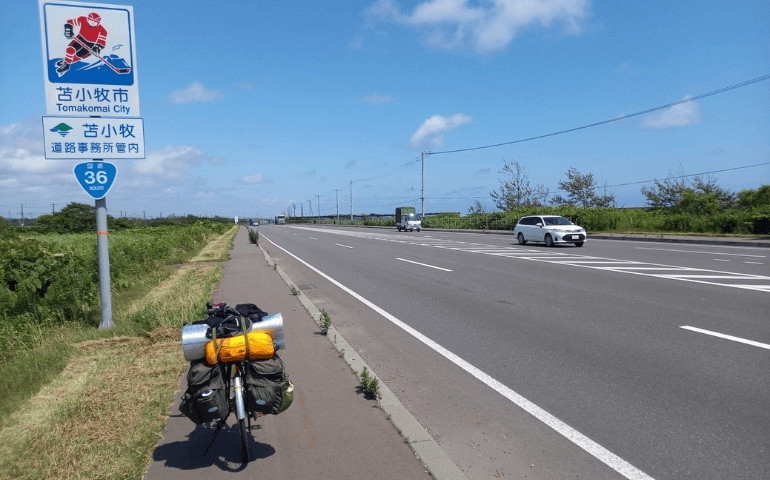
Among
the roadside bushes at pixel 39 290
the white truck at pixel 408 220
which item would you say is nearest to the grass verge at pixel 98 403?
the roadside bushes at pixel 39 290

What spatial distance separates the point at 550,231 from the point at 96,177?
22576 millimetres

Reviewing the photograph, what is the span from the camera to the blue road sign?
7.77 m

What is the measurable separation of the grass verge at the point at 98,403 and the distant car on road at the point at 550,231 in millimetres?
21132

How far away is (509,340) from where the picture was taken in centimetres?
736

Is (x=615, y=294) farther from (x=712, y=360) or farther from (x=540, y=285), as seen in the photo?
(x=712, y=360)

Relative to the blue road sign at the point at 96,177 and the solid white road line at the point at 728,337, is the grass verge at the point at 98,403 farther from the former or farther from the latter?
the solid white road line at the point at 728,337

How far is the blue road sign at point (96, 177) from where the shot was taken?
7.77m

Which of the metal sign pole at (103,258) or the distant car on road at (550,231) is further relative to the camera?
the distant car on road at (550,231)

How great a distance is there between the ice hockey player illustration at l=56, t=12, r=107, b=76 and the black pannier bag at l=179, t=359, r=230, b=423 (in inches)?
246

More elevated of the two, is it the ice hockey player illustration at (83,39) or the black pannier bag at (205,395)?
the ice hockey player illustration at (83,39)

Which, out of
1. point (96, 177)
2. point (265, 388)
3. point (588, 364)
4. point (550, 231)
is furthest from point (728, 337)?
point (550, 231)

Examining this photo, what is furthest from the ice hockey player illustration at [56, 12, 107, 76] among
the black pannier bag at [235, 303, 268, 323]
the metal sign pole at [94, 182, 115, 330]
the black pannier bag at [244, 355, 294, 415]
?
the black pannier bag at [244, 355, 294, 415]

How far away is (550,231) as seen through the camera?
2662 cm

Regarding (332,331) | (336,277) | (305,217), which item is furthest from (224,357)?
(305,217)
